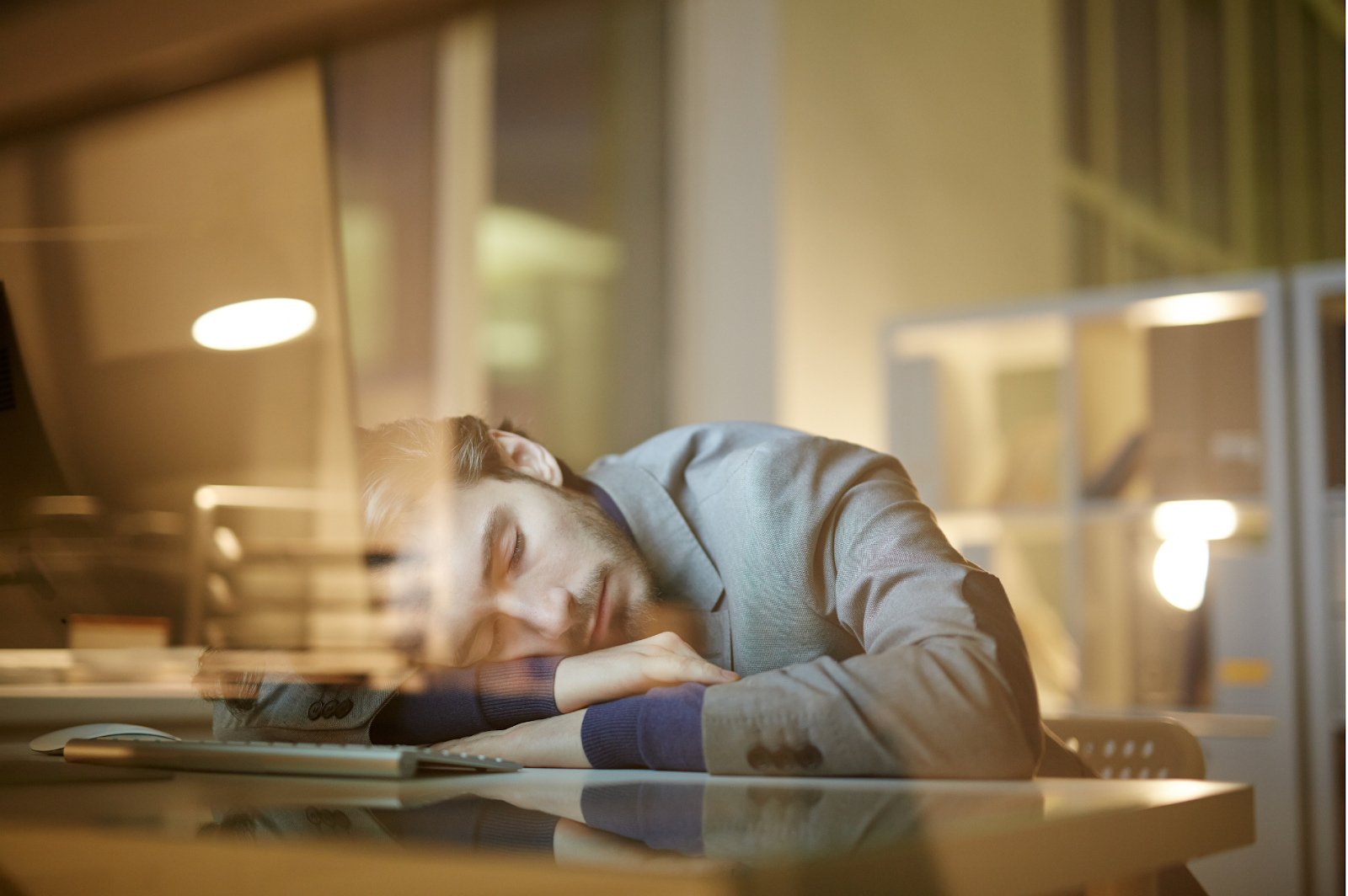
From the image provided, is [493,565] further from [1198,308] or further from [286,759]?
[1198,308]

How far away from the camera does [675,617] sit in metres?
0.49

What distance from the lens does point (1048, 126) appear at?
261 cm

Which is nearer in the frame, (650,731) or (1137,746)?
(650,731)

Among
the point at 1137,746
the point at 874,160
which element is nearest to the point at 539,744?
the point at 1137,746

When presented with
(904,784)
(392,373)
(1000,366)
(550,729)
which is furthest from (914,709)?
(1000,366)

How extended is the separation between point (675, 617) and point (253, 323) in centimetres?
28

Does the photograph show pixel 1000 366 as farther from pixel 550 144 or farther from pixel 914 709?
pixel 914 709

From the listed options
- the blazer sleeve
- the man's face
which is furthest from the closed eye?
the blazer sleeve

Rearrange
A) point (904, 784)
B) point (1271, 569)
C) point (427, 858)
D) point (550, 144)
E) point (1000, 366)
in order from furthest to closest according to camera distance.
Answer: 1. point (1000, 366)
2. point (550, 144)
3. point (1271, 569)
4. point (904, 784)
5. point (427, 858)

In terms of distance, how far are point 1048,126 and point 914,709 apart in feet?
8.16

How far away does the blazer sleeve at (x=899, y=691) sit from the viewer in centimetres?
41

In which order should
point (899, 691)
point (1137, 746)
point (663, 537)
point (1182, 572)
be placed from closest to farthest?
point (899, 691) → point (663, 537) → point (1137, 746) → point (1182, 572)

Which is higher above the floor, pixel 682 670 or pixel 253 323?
pixel 253 323

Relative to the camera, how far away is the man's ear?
544 mm
